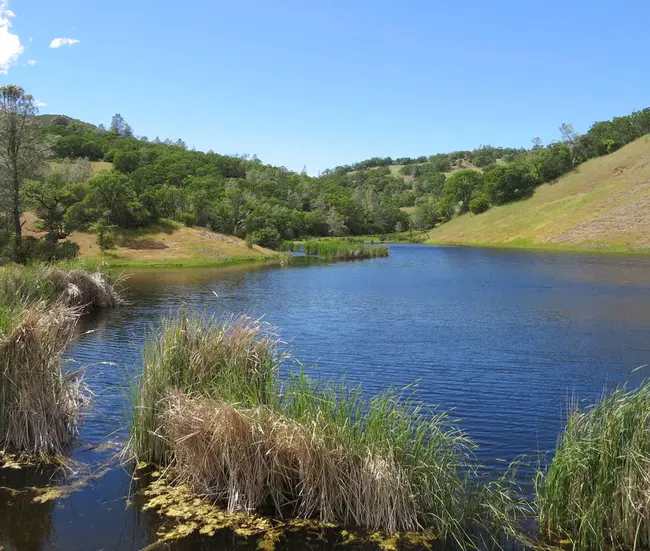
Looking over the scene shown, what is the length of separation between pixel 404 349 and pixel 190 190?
85.5 m

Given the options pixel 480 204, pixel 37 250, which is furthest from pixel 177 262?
pixel 480 204

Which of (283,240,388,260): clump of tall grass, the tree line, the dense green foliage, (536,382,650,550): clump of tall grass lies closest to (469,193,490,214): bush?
the tree line

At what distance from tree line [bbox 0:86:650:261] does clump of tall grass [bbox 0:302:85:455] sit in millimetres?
41865

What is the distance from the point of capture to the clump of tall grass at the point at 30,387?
10.7m

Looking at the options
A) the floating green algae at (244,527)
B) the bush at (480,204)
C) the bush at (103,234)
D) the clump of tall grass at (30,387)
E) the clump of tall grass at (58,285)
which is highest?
the bush at (480,204)

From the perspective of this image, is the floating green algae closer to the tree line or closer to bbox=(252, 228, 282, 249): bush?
the tree line

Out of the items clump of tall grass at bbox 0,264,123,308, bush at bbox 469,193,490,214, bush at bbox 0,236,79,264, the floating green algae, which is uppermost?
bush at bbox 469,193,490,214

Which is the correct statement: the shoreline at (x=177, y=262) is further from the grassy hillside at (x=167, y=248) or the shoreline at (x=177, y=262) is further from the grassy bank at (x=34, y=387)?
the grassy bank at (x=34, y=387)

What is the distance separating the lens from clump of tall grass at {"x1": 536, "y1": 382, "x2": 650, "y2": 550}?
7445mm

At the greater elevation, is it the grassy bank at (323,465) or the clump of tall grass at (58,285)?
the clump of tall grass at (58,285)

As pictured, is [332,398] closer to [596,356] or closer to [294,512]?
[294,512]

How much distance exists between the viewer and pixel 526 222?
384 ft

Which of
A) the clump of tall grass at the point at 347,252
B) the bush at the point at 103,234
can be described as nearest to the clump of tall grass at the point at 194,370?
the bush at the point at 103,234

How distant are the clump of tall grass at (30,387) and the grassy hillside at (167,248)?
49.1m
